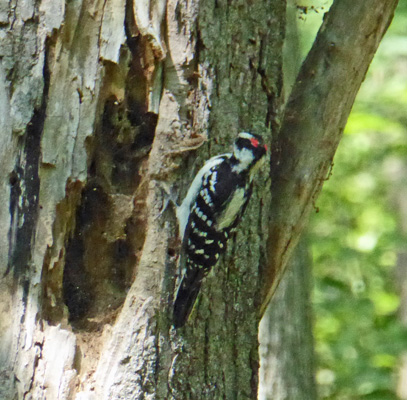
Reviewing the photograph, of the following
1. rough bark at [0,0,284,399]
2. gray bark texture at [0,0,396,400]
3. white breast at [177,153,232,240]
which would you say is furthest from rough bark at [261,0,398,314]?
white breast at [177,153,232,240]

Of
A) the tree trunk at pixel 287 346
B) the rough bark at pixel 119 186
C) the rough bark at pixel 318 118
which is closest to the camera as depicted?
the rough bark at pixel 119 186

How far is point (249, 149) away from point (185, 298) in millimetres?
740

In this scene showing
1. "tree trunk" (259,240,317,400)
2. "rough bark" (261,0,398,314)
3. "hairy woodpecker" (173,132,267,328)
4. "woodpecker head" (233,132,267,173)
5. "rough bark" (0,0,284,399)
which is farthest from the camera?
"tree trunk" (259,240,317,400)

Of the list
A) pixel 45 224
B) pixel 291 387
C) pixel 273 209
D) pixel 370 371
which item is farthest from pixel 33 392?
pixel 370 371

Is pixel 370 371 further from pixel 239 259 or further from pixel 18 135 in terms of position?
pixel 18 135

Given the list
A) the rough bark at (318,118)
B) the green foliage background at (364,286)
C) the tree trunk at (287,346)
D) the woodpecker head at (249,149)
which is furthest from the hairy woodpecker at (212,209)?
the tree trunk at (287,346)

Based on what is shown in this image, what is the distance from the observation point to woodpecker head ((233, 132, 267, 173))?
8.71ft

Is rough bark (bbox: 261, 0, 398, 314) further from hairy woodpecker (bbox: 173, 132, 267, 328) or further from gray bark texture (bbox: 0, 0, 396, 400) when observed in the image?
hairy woodpecker (bbox: 173, 132, 267, 328)

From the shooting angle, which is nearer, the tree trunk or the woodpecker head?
the woodpecker head

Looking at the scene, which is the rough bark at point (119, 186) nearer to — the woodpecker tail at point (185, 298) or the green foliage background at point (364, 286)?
the woodpecker tail at point (185, 298)

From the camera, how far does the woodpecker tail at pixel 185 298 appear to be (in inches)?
91.2

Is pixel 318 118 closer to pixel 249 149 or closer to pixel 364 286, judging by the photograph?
pixel 249 149

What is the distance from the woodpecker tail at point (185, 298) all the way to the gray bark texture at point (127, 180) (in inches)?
1.9

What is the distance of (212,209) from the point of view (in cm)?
305
